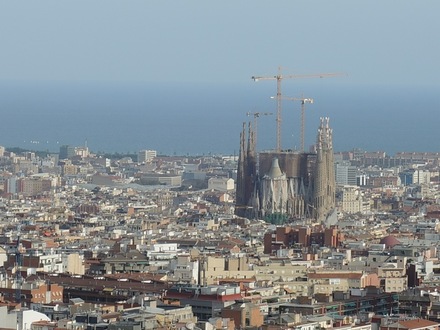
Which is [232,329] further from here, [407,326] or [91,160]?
[91,160]

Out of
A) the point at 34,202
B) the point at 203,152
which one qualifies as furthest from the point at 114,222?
the point at 203,152

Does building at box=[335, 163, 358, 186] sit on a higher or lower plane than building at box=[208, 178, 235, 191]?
higher

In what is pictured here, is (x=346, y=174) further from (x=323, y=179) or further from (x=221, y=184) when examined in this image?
(x=323, y=179)

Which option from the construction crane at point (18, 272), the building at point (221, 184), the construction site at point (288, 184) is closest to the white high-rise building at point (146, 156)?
the building at point (221, 184)

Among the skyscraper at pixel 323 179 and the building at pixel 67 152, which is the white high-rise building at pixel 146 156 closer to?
the building at pixel 67 152

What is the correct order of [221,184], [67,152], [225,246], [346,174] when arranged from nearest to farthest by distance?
[225,246]
[221,184]
[346,174]
[67,152]

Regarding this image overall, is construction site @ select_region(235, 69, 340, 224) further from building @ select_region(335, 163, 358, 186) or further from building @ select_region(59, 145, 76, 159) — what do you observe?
building @ select_region(59, 145, 76, 159)

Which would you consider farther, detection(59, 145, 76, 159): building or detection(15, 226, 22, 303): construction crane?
detection(59, 145, 76, 159): building

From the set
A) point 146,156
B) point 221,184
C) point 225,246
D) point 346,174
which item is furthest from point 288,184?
point 146,156

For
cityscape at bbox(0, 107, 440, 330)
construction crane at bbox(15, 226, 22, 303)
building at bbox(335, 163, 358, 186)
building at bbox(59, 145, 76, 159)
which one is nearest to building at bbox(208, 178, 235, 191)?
cityscape at bbox(0, 107, 440, 330)
